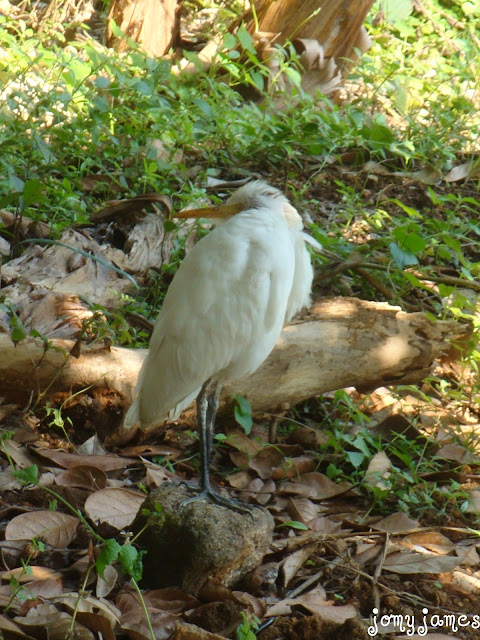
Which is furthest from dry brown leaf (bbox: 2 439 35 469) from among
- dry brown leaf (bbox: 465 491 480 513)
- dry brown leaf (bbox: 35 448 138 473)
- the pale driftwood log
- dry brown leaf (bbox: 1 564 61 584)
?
dry brown leaf (bbox: 465 491 480 513)

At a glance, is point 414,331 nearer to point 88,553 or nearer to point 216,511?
point 216,511

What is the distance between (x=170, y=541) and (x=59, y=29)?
655cm

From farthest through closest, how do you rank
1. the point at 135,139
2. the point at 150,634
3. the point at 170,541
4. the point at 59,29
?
the point at 59,29 → the point at 135,139 → the point at 170,541 → the point at 150,634

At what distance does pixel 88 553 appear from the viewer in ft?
9.45

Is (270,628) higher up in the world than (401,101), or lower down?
lower down

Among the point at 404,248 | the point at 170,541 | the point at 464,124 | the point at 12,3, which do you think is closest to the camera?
the point at 170,541

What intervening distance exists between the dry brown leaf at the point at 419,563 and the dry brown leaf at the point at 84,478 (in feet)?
4.13

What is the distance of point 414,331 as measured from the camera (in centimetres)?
428

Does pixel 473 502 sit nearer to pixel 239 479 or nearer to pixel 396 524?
pixel 396 524

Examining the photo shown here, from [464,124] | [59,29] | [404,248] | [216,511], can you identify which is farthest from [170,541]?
[59,29]

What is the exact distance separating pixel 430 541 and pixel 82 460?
63.0 inches

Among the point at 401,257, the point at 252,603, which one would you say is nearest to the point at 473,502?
the point at 252,603

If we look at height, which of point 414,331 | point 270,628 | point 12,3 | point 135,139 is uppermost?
point 12,3

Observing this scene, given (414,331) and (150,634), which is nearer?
(150,634)
